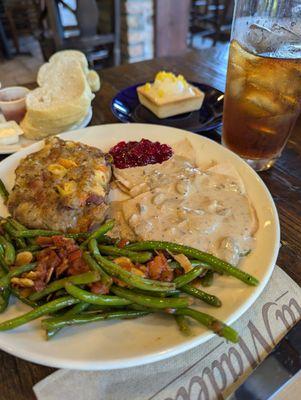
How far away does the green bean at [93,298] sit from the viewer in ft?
4.21

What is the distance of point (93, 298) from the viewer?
130 centimetres

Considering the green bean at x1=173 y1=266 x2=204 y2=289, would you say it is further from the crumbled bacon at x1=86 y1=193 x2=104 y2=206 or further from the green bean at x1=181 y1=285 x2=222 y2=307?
the crumbled bacon at x1=86 y1=193 x2=104 y2=206

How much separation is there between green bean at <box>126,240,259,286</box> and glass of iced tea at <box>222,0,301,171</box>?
3.36 feet

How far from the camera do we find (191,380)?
1239mm

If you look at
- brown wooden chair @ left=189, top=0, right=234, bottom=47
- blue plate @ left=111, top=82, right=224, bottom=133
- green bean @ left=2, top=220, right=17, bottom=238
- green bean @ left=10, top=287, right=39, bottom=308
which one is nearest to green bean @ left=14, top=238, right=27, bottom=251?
green bean @ left=2, top=220, right=17, bottom=238

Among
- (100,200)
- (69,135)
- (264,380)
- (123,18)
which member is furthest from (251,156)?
(123,18)

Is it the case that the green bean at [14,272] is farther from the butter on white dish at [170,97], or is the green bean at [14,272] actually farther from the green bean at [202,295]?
the butter on white dish at [170,97]

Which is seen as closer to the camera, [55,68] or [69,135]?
[69,135]

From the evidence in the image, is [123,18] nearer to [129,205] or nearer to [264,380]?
[129,205]

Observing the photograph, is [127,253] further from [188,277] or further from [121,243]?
[188,277]

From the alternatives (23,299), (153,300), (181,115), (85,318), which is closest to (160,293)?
(153,300)

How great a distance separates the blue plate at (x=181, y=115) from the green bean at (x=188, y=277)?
53.8 inches

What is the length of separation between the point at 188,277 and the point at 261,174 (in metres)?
1.15

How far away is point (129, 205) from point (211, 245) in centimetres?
53
